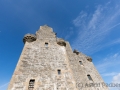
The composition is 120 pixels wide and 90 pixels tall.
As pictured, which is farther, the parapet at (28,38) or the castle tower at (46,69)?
the parapet at (28,38)

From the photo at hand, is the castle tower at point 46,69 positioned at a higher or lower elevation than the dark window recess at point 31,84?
higher

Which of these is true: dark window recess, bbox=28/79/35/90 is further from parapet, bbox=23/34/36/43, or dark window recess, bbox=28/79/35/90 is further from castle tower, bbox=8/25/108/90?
parapet, bbox=23/34/36/43

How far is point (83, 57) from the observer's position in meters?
18.6

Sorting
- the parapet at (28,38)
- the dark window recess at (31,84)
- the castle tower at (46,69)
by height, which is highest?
the parapet at (28,38)

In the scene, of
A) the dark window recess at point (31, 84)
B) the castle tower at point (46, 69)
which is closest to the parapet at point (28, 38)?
the castle tower at point (46, 69)

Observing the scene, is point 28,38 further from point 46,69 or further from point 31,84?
point 31,84

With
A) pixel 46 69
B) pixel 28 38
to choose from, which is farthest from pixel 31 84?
pixel 28 38

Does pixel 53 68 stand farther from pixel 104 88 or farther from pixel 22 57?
pixel 104 88

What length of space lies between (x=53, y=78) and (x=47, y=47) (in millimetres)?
4810

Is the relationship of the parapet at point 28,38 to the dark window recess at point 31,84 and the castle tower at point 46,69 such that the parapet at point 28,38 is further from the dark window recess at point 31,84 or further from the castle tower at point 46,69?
the dark window recess at point 31,84

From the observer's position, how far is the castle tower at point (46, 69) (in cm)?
786

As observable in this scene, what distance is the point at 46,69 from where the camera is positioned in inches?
367

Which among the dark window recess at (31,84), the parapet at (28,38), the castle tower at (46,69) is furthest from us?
the parapet at (28,38)

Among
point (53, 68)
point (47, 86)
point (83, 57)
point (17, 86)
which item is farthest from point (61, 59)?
point (83, 57)
